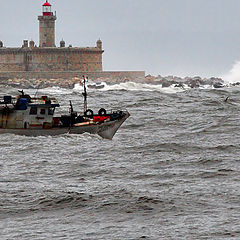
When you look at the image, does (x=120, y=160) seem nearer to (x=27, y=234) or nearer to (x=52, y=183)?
(x=52, y=183)

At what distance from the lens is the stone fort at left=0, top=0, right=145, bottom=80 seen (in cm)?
12975

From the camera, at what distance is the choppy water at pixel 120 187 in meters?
18.1

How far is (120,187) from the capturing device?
22.9m

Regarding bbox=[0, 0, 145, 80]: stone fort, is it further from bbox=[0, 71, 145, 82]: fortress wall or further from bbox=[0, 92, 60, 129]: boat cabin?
bbox=[0, 92, 60, 129]: boat cabin

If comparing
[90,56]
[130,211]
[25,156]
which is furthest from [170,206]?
[90,56]

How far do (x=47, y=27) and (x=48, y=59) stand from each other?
6.71 meters

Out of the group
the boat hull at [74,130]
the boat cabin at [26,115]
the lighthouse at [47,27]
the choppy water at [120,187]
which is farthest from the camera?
the lighthouse at [47,27]

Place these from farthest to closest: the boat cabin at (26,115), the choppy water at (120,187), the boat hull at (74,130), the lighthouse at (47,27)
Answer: the lighthouse at (47,27), the boat cabin at (26,115), the boat hull at (74,130), the choppy water at (120,187)

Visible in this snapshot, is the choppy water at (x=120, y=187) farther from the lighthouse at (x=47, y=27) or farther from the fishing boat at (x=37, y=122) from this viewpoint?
the lighthouse at (x=47, y=27)

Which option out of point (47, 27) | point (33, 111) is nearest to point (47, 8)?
point (47, 27)

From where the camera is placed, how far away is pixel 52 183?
2352 centimetres

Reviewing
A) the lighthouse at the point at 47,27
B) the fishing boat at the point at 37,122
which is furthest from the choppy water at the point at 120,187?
the lighthouse at the point at 47,27

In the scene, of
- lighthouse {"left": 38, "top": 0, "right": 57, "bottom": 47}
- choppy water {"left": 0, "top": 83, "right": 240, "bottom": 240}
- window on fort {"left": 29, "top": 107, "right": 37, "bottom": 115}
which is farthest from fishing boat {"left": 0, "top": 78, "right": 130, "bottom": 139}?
lighthouse {"left": 38, "top": 0, "right": 57, "bottom": 47}

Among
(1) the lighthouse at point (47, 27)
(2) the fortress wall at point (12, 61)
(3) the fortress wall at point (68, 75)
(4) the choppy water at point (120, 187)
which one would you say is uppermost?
(1) the lighthouse at point (47, 27)
